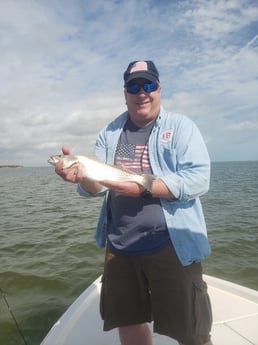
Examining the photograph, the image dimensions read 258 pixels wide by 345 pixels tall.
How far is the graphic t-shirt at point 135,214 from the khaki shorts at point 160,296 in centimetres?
14

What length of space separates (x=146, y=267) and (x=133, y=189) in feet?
2.92

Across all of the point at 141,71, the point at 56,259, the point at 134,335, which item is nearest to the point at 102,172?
the point at 141,71

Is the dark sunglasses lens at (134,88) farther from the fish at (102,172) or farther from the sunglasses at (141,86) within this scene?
the fish at (102,172)

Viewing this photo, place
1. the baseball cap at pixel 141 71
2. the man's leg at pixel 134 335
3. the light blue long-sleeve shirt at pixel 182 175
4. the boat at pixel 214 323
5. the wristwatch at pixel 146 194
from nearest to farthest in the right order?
the light blue long-sleeve shirt at pixel 182 175, the wristwatch at pixel 146 194, the baseball cap at pixel 141 71, the man's leg at pixel 134 335, the boat at pixel 214 323

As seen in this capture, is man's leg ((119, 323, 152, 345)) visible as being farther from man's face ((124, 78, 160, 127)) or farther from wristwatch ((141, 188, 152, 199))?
man's face ((124, 78, 160, 127))

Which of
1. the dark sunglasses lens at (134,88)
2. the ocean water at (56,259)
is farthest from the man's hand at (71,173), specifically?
the ocean water at (56,259)

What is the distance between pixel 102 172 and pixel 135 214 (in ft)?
2.30

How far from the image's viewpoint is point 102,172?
12.8 ft

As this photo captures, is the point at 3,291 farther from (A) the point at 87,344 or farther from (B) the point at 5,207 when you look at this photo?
(B) the point at 5,207

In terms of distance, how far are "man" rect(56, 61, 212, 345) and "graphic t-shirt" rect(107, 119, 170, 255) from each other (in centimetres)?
1

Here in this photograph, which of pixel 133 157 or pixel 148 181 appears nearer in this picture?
pixel 148 181

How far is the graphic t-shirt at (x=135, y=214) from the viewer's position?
11.4ft

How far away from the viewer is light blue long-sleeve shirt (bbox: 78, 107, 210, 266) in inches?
130

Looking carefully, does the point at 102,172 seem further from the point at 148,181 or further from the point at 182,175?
the point at 182,175
